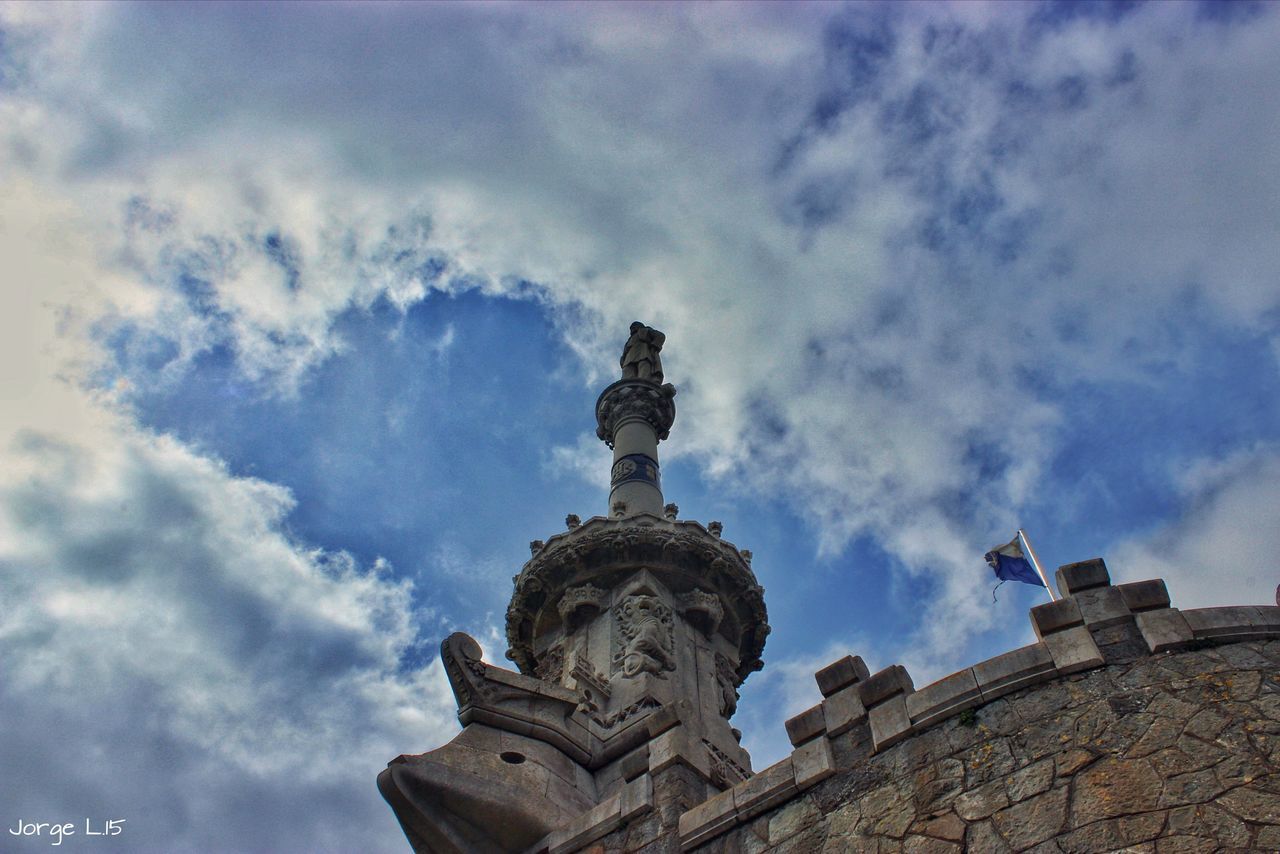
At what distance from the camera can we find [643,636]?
12641 mm

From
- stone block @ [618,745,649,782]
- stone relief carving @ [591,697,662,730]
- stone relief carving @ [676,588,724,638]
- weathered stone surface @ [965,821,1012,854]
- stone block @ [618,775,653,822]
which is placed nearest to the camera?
weathered stone surface @ [965,821,1012,854]

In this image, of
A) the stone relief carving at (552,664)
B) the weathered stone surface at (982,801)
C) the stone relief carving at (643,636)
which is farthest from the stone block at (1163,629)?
the stone relief carving at (552,664)

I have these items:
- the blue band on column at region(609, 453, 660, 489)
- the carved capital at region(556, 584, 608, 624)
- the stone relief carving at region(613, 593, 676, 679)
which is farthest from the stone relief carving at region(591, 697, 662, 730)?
the blue band on column at region(609, 453, 660, 489)

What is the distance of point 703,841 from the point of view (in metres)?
7.64

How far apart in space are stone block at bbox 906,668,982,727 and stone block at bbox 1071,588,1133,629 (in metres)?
0.87

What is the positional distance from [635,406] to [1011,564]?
29.5ft

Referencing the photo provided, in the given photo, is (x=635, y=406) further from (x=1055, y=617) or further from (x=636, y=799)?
(x=1055, y=617)

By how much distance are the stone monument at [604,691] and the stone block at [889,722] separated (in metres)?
1.69

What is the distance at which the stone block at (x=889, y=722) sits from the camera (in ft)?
23.6

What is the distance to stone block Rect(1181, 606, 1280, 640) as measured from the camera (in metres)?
6.84

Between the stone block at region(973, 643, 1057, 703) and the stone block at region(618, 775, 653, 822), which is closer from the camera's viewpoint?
the stone block at region(973, 643, 1057, 703)

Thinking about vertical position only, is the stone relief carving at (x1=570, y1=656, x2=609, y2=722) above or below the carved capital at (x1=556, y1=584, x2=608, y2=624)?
below

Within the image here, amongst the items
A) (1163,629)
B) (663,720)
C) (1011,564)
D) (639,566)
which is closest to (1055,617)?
(1163,629)

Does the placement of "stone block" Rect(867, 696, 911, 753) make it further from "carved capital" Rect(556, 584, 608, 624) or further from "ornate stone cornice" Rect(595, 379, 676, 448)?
"ornate stone cornice" Rect(595, 379, 676, 448)
